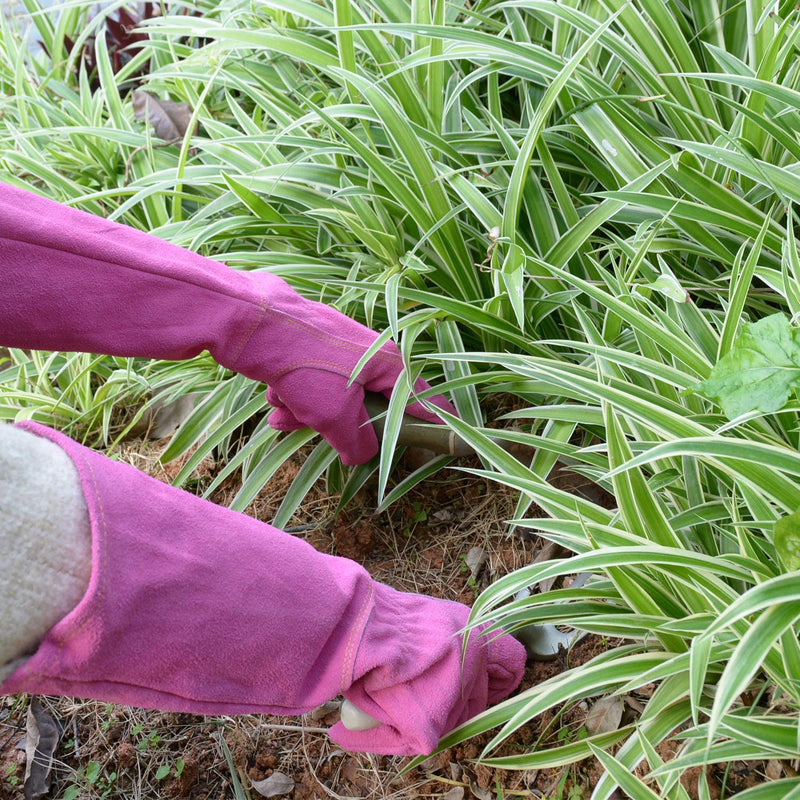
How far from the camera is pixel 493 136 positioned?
141 centimetres

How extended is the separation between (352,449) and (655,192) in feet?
1.99

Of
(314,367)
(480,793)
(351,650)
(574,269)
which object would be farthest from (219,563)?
(574,269)

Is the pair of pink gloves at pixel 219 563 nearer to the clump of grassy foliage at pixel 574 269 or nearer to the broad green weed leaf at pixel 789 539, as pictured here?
the clump of grassy foliage at pixel 574 269

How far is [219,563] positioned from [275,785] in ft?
1.69

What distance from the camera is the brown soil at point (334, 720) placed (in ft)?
3.57

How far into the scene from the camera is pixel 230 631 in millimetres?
814

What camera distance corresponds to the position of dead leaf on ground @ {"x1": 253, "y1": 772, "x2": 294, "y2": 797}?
45.8 inches

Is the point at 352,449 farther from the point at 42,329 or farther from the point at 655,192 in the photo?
the point at 655,192

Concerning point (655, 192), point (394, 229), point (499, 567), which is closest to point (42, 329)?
point (394, 229)

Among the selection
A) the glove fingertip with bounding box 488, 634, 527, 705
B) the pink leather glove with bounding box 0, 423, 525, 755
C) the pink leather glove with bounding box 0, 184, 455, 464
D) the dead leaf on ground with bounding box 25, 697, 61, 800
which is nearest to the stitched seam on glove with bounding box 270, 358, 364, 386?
the pink leather glove with bounding box 0, 184, 455, 464

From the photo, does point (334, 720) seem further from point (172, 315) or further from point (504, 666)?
point (172, 315)

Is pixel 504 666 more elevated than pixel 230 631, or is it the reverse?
pixel 230 631

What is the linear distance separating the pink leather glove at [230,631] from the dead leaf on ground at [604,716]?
15cm

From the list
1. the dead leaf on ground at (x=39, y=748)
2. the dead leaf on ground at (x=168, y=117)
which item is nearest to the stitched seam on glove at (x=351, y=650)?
the dead leaf on ground at (x=39, y=748)
